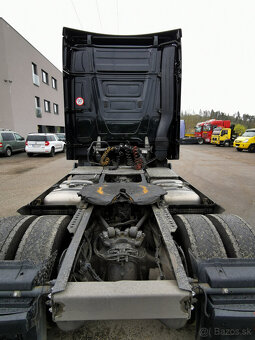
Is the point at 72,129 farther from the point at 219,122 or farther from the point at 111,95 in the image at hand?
the point at 219,122

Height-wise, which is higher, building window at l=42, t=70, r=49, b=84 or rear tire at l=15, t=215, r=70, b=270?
building window at l=42, t=70, r=49, b=84

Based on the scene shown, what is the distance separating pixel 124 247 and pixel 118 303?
62 cm

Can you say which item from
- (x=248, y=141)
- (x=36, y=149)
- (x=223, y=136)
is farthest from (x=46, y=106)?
(x=248, y=141)

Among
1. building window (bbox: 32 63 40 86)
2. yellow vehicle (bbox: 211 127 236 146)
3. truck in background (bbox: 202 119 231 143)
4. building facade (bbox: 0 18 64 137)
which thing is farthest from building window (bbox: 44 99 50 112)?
yellow vehicle (bbox: 211 127 236 146)

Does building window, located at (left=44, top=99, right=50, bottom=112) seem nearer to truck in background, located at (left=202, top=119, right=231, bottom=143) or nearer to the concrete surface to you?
the concrete surface

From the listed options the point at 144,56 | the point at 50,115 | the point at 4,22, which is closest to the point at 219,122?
the point at 50,115

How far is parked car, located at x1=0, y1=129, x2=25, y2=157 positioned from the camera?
13454 mm

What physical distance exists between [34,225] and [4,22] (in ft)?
71.3

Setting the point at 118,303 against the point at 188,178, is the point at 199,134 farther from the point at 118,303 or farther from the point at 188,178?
the point at 118,303

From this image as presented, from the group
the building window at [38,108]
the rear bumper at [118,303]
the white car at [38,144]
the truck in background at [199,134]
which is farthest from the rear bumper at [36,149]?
the truck in background at [199,134]

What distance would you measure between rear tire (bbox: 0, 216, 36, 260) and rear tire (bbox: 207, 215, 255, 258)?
1763 mm

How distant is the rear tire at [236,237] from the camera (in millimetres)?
1785

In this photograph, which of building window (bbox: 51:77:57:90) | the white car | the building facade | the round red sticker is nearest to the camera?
the round red sticker

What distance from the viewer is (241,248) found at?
70.6 inches
